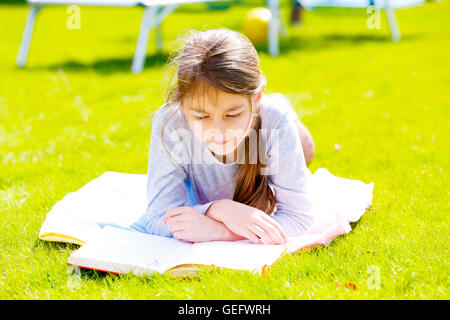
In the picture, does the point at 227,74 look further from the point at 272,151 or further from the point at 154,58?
the point at 154,58

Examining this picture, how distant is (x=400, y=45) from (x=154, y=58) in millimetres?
2828

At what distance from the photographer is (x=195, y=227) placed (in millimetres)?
2074

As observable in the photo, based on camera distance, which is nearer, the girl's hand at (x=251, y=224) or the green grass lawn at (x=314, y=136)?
the green grass lawn at (x=314, y=136)

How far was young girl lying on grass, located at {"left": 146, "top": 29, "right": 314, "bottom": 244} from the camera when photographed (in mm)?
1924

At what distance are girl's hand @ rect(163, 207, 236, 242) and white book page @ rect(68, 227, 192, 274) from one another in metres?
0.04

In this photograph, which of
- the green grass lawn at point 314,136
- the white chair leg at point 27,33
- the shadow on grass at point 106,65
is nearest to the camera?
the green grass lawn at point 314,136

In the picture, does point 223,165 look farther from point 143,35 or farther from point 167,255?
point 143,35

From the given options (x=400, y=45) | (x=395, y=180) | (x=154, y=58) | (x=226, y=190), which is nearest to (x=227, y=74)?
(x=226, y=190)

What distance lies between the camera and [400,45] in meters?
6.69

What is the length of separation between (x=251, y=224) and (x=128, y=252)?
1.43 feet

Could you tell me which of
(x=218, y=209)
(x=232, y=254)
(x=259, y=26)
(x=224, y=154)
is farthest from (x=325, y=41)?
(x=232, y=254)

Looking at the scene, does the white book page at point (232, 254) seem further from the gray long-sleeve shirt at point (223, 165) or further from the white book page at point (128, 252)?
the gray long-sleeve shirt at point (223, 165)

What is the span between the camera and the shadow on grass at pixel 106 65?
5777 millimetres

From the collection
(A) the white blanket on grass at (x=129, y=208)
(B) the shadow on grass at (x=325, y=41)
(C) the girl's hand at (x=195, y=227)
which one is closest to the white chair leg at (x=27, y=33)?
(B) the shadow on grass at (x=325, y=41)
